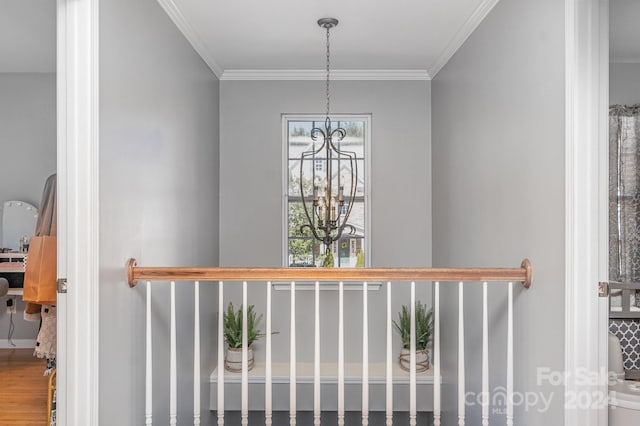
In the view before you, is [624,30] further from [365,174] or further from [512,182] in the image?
[365,174]

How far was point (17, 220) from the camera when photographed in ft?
14.9

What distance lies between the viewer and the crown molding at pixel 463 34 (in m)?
2.85

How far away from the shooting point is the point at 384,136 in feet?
14.4

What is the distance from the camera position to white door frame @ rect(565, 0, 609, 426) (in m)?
1.86

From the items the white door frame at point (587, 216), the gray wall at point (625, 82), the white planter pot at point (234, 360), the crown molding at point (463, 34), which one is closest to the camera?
the white door frame at point (587, 216)

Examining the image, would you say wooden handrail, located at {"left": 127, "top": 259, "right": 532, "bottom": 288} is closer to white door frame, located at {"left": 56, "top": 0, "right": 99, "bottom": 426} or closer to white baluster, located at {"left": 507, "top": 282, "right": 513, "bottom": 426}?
white baluster, located at {"left": 507, "top": 282, "right": 513, "bottom": 426}

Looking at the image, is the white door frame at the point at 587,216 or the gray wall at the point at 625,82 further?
the gray wall at the point at 625,82

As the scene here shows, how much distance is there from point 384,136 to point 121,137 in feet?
8.63

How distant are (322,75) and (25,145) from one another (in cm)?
287

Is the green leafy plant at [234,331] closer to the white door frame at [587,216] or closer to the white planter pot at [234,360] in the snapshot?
the white planter pot at [234,360]

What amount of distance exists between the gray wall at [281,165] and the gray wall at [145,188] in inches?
23.9

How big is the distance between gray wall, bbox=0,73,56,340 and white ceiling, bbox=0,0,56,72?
0.22 m

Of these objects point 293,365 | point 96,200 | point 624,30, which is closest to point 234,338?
point 293,365

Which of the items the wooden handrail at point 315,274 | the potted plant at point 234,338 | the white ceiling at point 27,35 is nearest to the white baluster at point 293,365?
the wooden handrail at point 315,274
